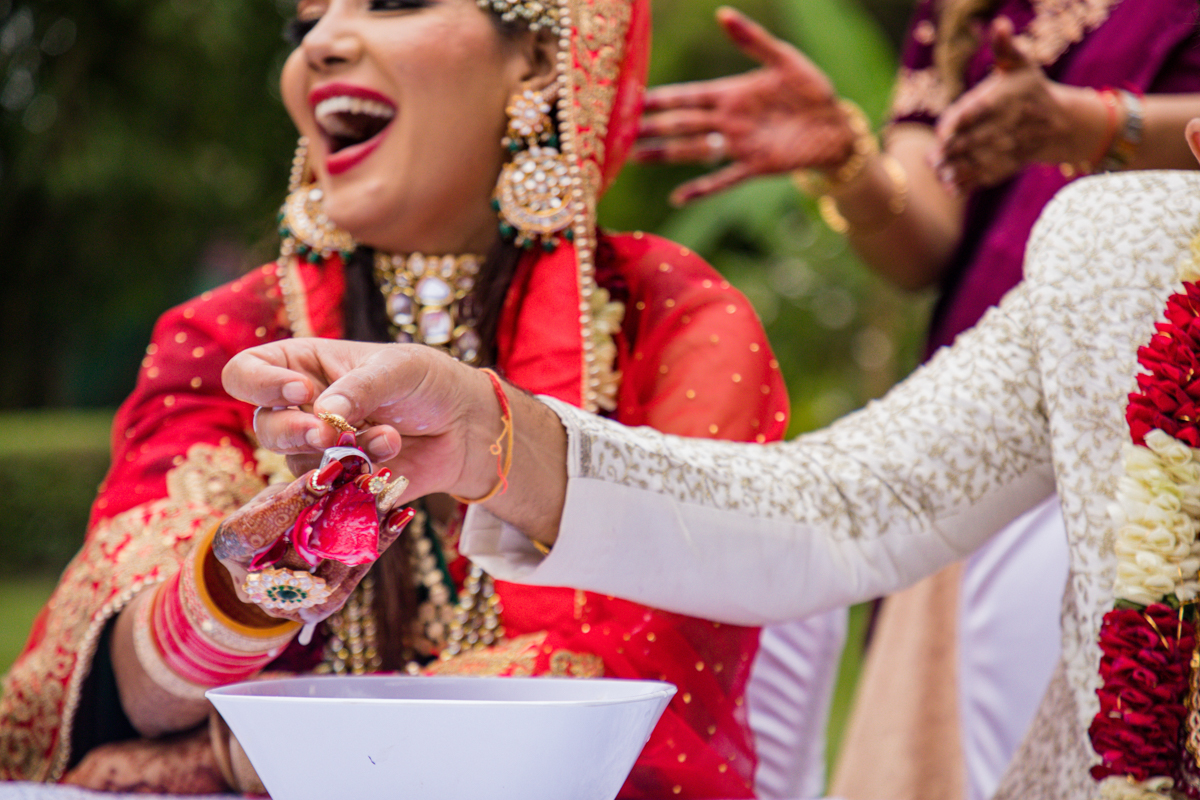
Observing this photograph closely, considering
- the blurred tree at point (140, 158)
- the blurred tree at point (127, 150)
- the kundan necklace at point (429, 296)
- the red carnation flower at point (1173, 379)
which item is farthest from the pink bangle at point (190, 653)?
the blurred tree at point (127, 150)

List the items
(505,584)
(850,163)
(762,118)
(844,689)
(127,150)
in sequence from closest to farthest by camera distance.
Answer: (505,584), (762,118), (850,163), (844,689), (127,150)

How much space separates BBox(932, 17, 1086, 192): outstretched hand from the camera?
1624mm

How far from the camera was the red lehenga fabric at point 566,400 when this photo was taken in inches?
49.3

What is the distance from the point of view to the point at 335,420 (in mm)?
814

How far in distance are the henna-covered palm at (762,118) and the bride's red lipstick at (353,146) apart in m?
0.64

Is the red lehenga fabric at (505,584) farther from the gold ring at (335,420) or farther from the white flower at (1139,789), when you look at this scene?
the gold ring at (335,420)

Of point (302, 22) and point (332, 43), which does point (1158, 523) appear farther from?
point (302, 22)

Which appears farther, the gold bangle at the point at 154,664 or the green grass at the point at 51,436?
the green grass at the point at 51,436

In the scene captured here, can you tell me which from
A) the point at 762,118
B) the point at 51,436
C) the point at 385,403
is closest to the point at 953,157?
the point at 762,118

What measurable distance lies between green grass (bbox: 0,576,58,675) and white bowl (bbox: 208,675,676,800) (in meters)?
4.98

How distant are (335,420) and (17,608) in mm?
7163

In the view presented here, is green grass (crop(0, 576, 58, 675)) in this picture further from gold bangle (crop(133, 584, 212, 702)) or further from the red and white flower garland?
the red and white flower garland

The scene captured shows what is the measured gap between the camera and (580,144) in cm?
140

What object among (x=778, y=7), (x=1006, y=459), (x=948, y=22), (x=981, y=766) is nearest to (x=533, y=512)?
Answer: (x=1006, y=459)
